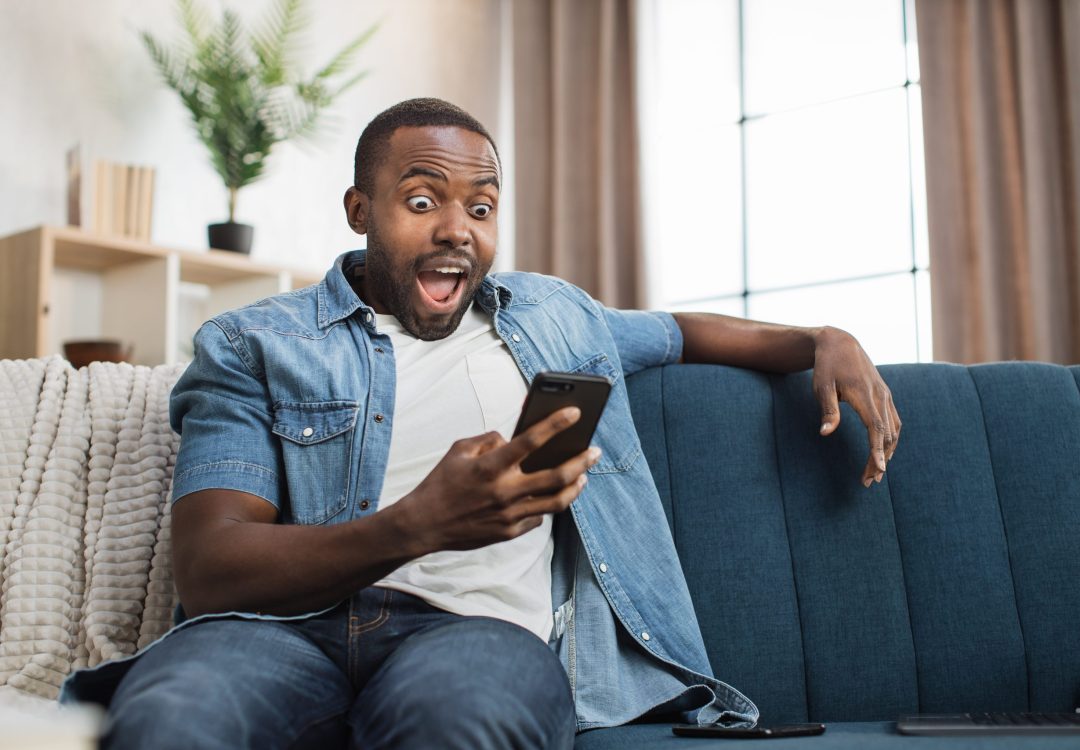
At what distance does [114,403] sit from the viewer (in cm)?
150

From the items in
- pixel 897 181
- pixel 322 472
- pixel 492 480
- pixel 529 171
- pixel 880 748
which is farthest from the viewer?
pixel 529 171

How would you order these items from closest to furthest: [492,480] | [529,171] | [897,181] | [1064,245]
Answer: [492,480]
[1064,245]
[897,181]
[529,171]

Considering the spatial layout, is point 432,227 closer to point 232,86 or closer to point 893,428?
point 893,428

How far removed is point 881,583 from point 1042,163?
5.99ft

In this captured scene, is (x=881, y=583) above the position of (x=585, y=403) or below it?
below

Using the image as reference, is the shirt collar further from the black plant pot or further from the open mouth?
the black plant pot

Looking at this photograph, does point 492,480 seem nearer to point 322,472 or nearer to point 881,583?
point 322,472

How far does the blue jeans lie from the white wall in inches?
83.6

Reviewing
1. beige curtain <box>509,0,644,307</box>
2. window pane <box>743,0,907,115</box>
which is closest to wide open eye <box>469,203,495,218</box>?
beige curtain <box>509,0,644,307</box>

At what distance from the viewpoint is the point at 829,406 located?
149 centimetres

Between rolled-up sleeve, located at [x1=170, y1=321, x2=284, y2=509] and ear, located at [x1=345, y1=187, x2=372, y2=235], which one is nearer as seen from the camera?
rolled-up sleeve, located at [x1=170, y1=321, x2=284, y2=509]

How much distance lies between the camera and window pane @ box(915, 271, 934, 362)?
3336mm

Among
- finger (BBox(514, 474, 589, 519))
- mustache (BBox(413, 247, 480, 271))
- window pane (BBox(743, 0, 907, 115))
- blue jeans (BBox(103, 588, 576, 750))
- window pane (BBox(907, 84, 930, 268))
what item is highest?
window pane (BBox(743, 0, 907, 115))

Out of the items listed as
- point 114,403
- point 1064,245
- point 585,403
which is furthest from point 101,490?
point 1064,245
